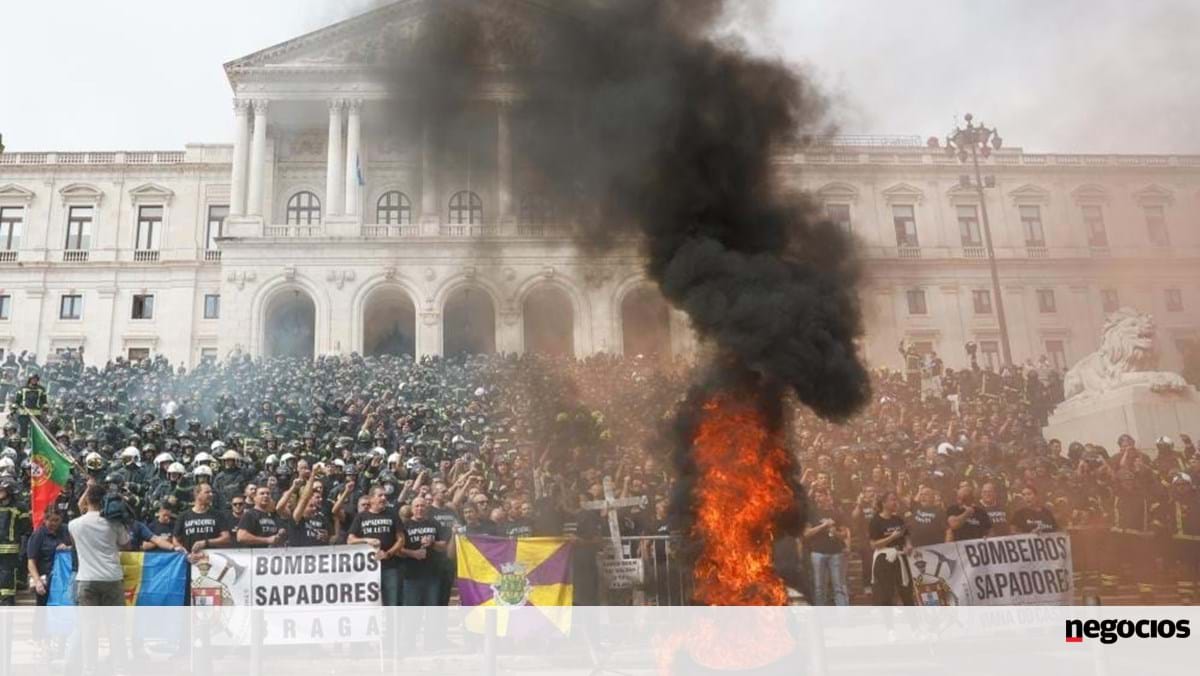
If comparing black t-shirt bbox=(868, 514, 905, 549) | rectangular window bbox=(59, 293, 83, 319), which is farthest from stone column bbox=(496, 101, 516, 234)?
rectangular window bbox=(59, 293, 83, 319)

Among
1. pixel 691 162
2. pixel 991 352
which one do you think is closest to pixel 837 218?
pixel 691 162

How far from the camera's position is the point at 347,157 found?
37656 millimetres

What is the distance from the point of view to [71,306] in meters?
40.9

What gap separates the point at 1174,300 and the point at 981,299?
17.1m

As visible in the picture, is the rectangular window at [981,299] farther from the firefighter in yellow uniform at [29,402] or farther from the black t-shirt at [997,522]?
the firefighter in yellow uniform at [29,402]

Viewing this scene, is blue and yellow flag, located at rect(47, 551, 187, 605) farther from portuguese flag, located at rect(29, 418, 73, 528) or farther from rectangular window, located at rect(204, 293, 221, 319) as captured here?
rectangular window, located at rect(204, 293, 221, 319)

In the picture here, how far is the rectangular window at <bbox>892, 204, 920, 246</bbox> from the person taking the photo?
118 ft

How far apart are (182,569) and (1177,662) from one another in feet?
31.9

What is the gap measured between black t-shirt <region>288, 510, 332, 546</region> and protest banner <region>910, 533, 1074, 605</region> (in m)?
6.38

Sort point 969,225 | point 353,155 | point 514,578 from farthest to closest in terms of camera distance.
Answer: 1. point 969,225
2. point 353,155
3. point 514,578

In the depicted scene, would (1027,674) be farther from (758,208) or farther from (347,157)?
(347,157)

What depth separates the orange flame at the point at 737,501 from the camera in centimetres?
773

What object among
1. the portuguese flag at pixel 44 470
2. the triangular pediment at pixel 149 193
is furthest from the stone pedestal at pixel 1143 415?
the triangular pediment at pixel 149 193

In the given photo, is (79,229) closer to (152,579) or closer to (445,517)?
(152,579)
